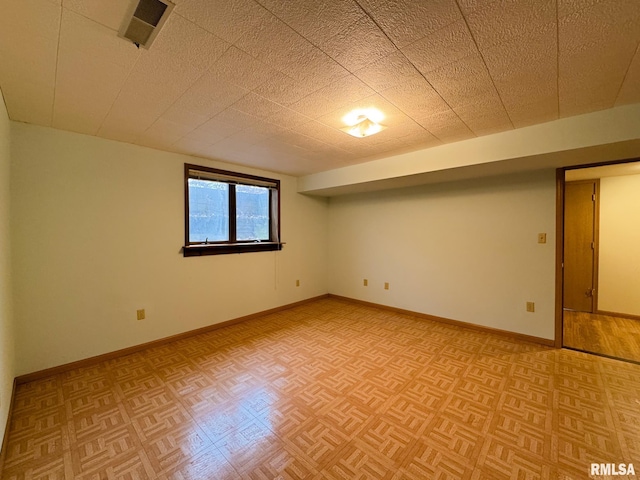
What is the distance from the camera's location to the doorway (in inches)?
147

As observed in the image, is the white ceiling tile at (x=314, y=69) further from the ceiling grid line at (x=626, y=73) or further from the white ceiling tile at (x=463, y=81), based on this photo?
the ceiling grid line at (x=626, y=73)

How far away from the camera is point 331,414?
188 cm

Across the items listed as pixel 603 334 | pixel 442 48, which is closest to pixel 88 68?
pixel 442 48

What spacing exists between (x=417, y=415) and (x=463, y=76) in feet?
7.56

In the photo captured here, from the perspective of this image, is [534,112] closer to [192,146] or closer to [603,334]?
[603,334]

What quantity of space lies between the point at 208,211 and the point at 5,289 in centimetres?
199

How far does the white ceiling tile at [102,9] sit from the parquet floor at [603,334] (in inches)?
183

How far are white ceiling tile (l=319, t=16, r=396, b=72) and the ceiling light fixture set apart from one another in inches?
23.7

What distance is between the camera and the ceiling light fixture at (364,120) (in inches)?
83.0

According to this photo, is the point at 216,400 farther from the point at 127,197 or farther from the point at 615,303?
the point at 615,303

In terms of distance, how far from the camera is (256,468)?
145cm

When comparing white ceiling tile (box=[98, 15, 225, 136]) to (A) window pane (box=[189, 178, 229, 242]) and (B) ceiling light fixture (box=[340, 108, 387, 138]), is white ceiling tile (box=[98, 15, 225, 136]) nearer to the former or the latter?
(B) ceiling light fixture (box=[340, 108, 387, 138])

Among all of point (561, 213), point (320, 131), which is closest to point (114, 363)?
point (320, 131)

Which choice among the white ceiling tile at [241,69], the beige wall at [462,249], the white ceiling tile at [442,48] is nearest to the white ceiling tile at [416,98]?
the white ceiling tile at [442,48]
